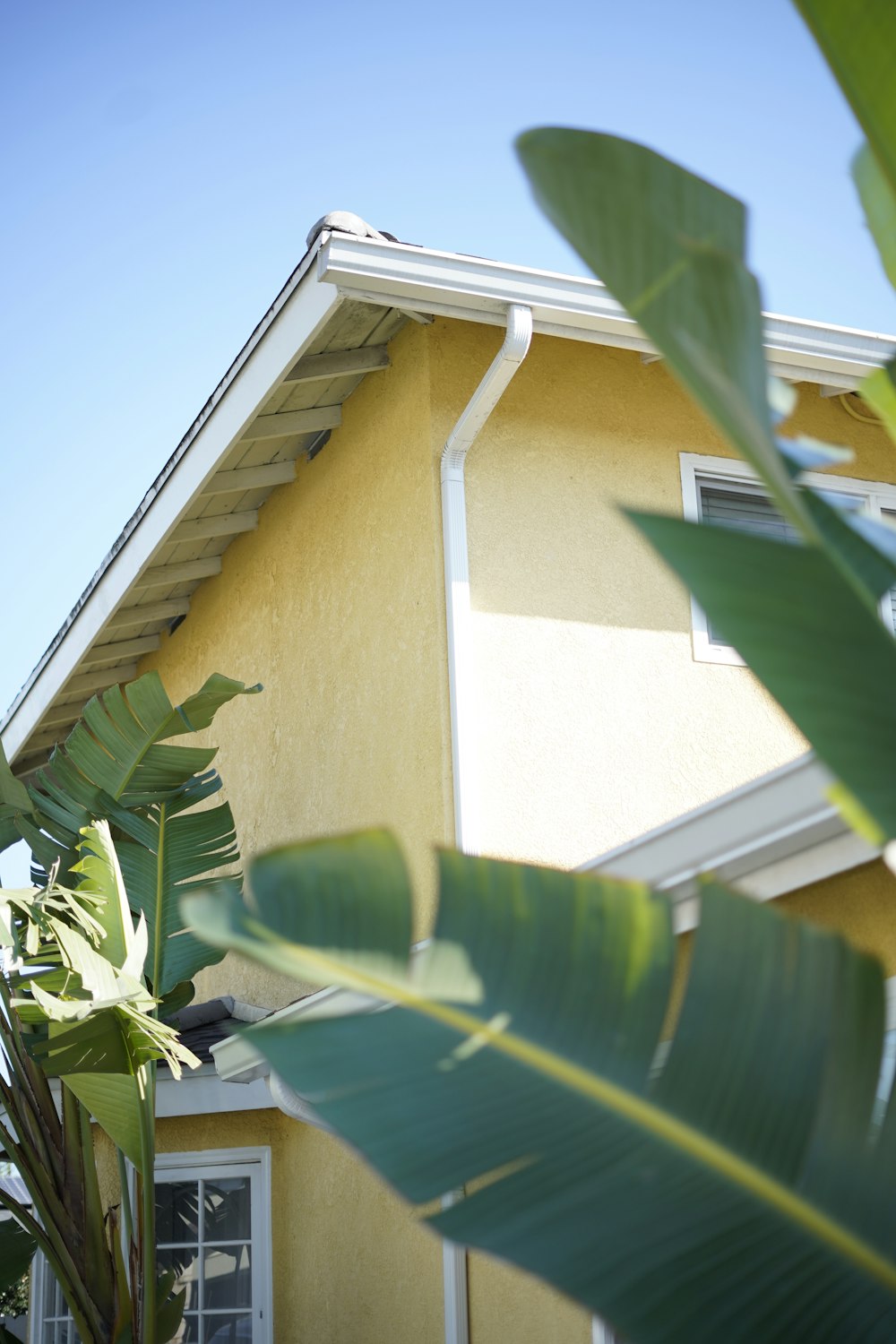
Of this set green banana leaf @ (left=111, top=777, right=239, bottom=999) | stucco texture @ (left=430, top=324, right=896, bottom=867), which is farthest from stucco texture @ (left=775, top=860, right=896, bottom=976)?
green banana leaf @ (left=111, top=777, right=239, bottom=999)

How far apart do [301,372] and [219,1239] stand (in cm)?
532

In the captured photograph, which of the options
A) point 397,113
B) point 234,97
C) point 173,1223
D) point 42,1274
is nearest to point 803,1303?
point 173,1223

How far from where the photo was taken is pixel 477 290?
5891mm

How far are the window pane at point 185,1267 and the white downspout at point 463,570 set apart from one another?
118 inches

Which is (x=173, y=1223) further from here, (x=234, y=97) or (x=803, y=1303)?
(x=234, y=97)

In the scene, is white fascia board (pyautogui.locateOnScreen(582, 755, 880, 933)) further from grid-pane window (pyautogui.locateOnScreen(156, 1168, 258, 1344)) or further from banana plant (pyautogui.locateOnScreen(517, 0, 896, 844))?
grid-pane window (pyautogui.locateOnScreen(156, 1168, 258, 1344))

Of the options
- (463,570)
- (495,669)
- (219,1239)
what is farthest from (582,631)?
(219,1239)

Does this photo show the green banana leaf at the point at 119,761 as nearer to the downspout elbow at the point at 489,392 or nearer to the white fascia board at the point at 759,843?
the downspout elbow at the point at 489,392

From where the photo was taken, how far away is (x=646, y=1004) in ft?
4.38

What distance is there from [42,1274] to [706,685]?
694 cm

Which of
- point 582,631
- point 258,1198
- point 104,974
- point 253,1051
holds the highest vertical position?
point 582,631

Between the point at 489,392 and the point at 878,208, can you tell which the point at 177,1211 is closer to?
the point at 489,392

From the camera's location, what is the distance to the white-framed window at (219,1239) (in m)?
7.38

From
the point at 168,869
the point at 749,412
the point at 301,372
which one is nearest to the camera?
the point at 749,412
